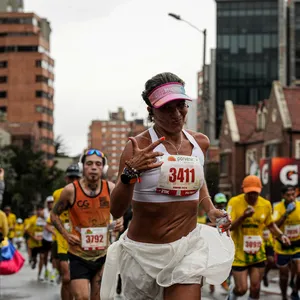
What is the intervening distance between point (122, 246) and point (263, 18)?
97.4m

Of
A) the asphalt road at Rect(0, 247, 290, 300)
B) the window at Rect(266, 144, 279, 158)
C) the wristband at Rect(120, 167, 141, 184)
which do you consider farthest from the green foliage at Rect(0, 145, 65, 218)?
the wristband at Rect(120, 167, 141, 184)

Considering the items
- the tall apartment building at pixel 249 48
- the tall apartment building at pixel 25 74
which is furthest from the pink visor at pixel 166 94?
the tall apartment building at pixel 25 74

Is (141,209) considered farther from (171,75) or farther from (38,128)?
(38,128)

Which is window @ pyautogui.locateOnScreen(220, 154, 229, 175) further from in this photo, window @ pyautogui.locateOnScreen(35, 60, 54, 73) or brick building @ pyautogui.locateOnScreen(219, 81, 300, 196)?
window @ pyautogui.locateOnScreen(35, 60, 54, 73)

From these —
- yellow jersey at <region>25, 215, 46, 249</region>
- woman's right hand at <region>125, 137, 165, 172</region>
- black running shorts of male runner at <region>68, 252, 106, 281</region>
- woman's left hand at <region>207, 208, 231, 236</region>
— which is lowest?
yellow jersey at <region>25, 215, 46, 249</region>

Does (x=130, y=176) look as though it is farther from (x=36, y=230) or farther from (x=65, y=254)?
(x=36, y=230)

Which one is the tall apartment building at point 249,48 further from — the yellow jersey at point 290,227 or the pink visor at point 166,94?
the pink visor at point 166,94

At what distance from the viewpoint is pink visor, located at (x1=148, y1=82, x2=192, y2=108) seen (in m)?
5.90

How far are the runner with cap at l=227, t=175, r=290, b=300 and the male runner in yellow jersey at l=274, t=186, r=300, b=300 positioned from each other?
2158mm

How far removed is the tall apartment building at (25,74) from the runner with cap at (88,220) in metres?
108

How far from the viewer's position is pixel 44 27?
124688 mm

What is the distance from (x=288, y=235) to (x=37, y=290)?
17.8 feet

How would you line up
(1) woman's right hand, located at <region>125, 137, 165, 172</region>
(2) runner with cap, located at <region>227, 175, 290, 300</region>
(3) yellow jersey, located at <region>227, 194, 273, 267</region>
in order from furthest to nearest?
(3) yellow jersey, located at <region>227, 194, 273, 267</region>
(2) runner with cap, located at <region>227, 175, 290, 300</region>
(1) woman's right hand, located at <region>125, 137, 165, 172</region>

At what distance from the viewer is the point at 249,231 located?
39.2 ft
